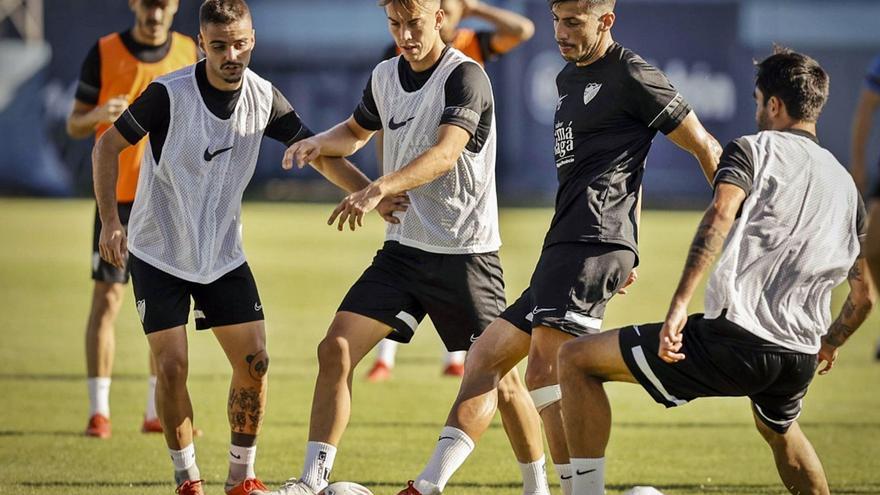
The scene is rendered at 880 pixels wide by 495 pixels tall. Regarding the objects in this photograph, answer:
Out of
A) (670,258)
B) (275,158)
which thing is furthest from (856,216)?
(275,158)

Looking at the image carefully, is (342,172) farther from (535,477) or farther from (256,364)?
(535,477)

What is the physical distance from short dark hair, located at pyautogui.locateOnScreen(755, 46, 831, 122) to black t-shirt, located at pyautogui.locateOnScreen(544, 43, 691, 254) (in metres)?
0.54

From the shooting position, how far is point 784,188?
18.8 ft

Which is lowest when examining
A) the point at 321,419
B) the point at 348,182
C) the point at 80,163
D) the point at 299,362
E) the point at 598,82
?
the point at 80,163

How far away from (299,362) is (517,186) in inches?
Result: 878

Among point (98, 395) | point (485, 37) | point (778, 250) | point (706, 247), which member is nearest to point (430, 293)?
point (706, 247)

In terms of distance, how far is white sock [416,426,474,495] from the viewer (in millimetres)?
6264

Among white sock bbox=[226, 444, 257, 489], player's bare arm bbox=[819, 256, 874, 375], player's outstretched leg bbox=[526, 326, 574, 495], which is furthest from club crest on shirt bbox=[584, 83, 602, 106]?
white sock bbox=[226, 444, 257, 489]

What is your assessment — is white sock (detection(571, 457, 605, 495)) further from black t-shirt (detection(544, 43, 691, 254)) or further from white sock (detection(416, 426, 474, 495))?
black t-shirt (detection(544, 43, 691, 254))

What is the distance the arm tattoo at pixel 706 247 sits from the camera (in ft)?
18.2

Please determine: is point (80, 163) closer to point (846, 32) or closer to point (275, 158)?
point (275, 158)

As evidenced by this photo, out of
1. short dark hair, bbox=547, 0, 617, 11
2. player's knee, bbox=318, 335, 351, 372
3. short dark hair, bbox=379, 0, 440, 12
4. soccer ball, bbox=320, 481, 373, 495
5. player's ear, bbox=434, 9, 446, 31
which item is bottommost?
soccer ball, bbox=320, 481, 373, 495

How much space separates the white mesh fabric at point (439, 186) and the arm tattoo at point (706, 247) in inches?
60.7

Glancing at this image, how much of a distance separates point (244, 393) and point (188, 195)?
1037 mm
